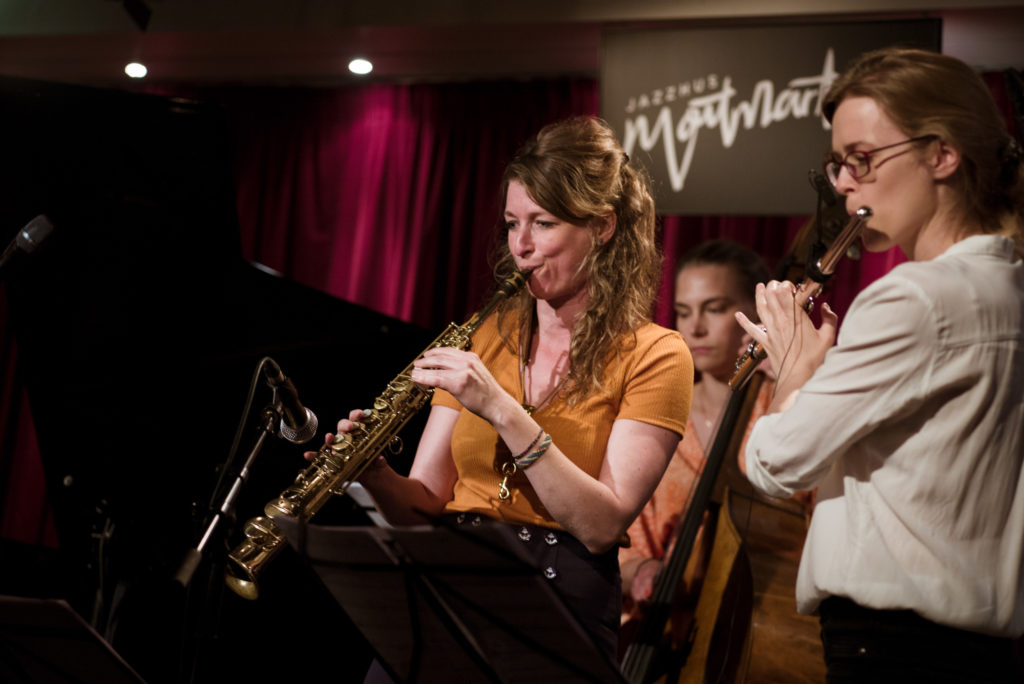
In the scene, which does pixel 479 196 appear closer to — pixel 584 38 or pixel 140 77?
pixel 584 38

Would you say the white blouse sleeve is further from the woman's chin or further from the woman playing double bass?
the woman playing double bass

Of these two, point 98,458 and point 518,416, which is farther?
point 98,458

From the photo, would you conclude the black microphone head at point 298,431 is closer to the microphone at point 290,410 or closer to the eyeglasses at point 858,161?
the microphone at point 290,410

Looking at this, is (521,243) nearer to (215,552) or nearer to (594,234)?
(594,234)

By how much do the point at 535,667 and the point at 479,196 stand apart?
3.21 metres

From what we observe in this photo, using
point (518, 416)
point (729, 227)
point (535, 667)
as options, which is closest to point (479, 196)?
point (729, 227)

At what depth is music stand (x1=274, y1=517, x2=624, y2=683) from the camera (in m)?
1.27

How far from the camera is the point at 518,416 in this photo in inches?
59.9

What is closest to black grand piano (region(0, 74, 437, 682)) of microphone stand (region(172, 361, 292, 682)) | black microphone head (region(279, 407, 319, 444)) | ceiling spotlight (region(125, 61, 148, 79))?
microphone stand (region(172, 361, 292, 682))

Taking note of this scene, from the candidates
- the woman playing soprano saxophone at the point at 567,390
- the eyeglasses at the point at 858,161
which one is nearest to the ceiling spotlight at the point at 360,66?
the woman playing soprano saxophone at the point at 567,390

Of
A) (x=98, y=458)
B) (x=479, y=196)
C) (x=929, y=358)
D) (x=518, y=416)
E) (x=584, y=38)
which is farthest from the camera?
(x=479, y=196)

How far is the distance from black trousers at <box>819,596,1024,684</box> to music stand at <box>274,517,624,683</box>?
0.30m

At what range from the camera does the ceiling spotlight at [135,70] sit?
4.47 m

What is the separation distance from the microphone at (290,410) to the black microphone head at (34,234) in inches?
25.2
